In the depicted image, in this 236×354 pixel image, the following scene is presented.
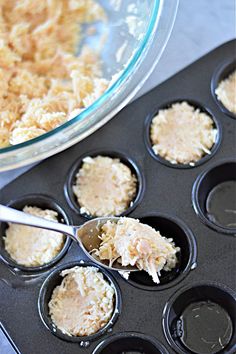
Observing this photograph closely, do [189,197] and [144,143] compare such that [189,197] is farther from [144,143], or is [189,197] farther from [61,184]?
[61,184]

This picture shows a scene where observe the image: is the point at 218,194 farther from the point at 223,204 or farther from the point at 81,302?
the point at 81,302

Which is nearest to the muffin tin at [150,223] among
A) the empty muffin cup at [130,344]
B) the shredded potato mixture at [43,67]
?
the empty muffin cup at [130,344]

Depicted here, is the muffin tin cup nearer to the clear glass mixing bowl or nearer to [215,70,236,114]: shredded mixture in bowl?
[215,70,236,114]: shredded mixture in bowl

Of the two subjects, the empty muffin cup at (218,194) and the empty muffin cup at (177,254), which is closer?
the empty muffin cup at (177,254)

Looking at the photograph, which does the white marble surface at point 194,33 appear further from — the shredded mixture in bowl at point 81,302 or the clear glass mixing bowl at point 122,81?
the shredded mixture in bowl at point 81,302

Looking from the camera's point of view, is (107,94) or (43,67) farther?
(43,67)

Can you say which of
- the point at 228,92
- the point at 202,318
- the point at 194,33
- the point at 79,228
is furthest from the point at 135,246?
the point at 194,33
